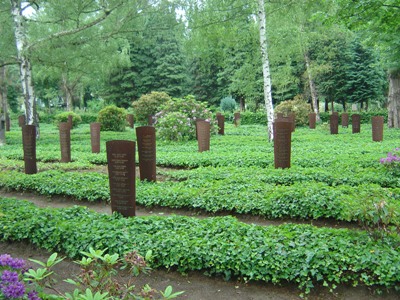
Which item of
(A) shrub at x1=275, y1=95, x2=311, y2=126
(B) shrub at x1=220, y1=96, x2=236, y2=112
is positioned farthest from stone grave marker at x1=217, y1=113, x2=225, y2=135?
(B) shrub at x1=220, y1=96, x2=236, y2=112

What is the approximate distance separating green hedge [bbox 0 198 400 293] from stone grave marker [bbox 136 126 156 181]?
3.33 meters

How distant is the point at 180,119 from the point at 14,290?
59.4 ft

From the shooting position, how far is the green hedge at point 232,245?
4695 millimetres

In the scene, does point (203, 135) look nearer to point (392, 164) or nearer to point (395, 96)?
point (392, 164)

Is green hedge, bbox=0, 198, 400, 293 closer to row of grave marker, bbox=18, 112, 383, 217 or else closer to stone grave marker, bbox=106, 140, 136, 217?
stone grave marker, bbox=106, 140, 136, 217

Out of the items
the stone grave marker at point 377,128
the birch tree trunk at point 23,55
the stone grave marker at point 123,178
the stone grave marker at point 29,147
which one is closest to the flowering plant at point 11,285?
the stone grave marker at point 123,178

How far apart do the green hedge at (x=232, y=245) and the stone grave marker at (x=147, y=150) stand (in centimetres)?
333

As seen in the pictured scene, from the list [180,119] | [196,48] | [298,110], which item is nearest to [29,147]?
[180,119]

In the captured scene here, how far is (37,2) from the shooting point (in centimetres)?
2020

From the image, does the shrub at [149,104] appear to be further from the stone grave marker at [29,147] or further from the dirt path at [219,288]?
the dirt path at [219,288]

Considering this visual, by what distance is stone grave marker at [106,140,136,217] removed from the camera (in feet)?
22.8

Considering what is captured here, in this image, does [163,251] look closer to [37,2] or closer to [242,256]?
[242,256]

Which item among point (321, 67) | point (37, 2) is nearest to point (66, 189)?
point (37, 2)

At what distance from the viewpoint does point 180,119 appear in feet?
66.9
